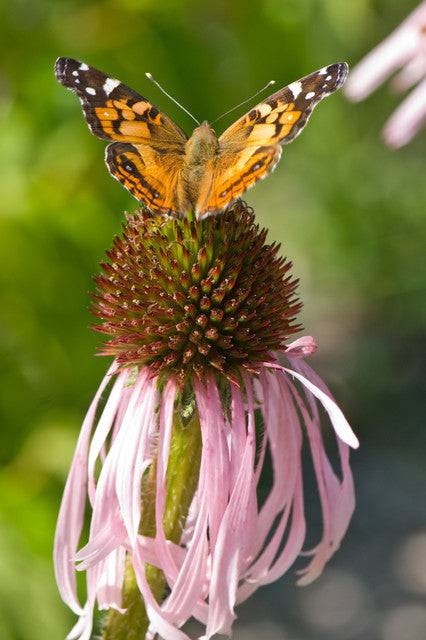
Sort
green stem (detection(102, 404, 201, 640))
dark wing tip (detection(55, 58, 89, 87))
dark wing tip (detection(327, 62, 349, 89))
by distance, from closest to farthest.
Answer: green stem (detection(102, 404, 201, 640)) → dark wing tip (detection(327, 62, 349, 89)) → dark wing tip (detection(55, 58, 89, 87))

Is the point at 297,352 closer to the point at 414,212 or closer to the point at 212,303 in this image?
the point at 212,303

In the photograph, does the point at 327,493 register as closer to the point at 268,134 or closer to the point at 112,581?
the point at 112,581

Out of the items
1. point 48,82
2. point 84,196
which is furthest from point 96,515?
point 48,82

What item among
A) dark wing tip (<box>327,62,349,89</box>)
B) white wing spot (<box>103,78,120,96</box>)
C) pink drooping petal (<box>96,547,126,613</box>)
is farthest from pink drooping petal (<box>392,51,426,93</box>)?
pink drooping petal (<box>96,547,126,613</box>)

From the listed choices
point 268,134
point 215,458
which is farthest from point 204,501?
point 268,134

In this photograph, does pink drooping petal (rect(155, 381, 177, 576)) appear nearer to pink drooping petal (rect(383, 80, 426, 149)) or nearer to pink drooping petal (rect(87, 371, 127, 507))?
pink drooping petal (rect(87, 371, 127, 507))

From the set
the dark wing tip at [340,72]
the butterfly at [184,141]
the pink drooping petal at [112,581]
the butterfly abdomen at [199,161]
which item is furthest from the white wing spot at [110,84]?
the pink drooping petal at [112,581]
